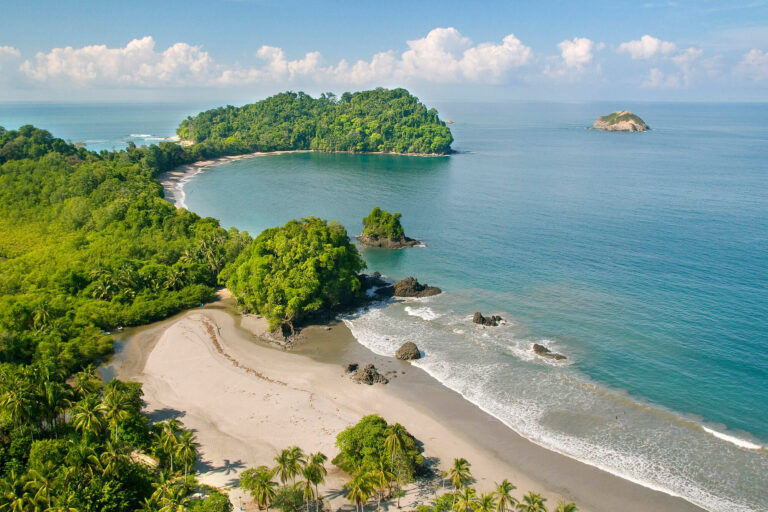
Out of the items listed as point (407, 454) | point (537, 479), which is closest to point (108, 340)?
point (407, 454)

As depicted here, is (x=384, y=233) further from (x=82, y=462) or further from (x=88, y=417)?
(x=82, y=462)

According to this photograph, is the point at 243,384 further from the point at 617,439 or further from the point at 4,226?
the point at 4,226

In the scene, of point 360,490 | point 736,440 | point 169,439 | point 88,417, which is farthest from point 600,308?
point 88,417

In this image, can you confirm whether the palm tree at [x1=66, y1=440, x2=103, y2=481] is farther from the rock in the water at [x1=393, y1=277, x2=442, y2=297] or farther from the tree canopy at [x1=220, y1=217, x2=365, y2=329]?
the rock in the water at [x1=393, y1=277, x2=442, y2=297]

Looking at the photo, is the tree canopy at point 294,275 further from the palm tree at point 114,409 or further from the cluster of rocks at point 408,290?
the palm tree at point 114,409

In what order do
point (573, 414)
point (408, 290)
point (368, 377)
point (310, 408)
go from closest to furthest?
1. point (573, 414)
2. point (310, 408)
3. point (368, 377)
4. point (408, 290)

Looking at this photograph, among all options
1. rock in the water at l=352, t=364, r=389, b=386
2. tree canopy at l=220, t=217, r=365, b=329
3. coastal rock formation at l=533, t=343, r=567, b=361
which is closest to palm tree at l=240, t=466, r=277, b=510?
rock in the water at l=352, t=364, r=389, b=386
